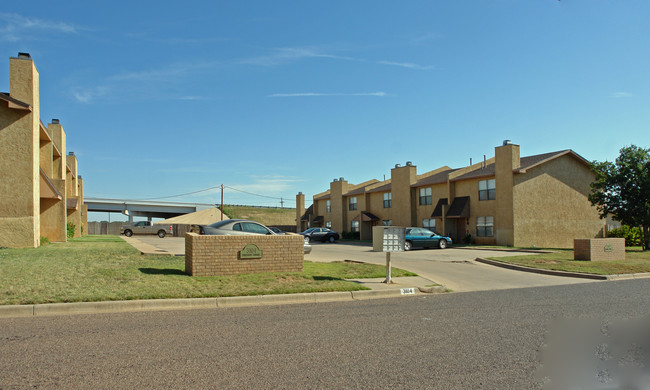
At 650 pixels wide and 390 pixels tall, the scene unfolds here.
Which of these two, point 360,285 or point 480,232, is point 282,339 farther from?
point 480,232

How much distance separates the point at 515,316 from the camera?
340 inches

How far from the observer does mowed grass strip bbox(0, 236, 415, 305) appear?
934 cm

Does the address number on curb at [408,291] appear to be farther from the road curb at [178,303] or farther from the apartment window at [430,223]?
the apartment window at [430,223]

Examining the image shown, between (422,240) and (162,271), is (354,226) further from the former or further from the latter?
(162,271)

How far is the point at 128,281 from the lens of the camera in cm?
1086

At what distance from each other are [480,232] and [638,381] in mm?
30740

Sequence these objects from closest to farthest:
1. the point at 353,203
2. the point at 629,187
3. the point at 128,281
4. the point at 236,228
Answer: the point at 128,281 < the point at 236,228 < the point at 629,187 < the point at 353,203

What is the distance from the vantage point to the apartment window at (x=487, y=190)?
111 ft

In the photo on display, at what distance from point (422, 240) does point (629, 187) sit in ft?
40.1

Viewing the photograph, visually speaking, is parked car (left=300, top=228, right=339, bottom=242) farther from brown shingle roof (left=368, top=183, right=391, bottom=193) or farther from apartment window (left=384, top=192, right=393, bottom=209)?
brown shingle roof (left=368, top=183, right=391, bottom=193)

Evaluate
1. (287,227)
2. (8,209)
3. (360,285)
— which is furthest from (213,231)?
(287,227)

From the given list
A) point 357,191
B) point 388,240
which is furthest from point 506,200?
point 388,240

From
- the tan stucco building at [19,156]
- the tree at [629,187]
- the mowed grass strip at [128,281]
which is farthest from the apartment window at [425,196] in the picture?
the tan stucco building at [19,156]

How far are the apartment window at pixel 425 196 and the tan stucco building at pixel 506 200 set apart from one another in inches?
3.3
